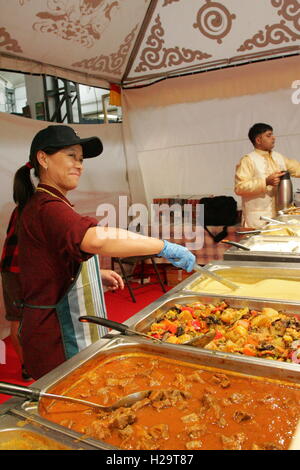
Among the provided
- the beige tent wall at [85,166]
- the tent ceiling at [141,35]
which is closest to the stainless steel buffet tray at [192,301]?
the beige tent wall at [85,166]

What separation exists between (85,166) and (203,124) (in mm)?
1798

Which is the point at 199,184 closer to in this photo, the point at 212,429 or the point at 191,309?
the point at 191,309

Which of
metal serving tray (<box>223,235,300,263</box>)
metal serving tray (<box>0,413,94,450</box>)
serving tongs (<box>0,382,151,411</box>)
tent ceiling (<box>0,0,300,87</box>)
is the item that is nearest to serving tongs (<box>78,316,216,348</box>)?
serving tongs (<box>0,382,151,411</box>)

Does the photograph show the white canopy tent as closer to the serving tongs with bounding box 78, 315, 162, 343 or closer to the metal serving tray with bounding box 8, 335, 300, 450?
the serving tongs with bounding box 78, 315, 162, 343

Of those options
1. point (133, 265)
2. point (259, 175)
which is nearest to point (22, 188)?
point (259, 175)

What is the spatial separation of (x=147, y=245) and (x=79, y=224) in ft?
0.97

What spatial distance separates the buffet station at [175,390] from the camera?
852mm

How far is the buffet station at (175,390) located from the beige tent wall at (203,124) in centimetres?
382

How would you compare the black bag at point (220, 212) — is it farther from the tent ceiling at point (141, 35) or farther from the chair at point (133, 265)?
the tent ceiling at point (141, 35)

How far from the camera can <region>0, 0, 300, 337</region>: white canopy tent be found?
12.4ft

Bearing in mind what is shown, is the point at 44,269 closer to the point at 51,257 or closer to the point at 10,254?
the point at 51,257

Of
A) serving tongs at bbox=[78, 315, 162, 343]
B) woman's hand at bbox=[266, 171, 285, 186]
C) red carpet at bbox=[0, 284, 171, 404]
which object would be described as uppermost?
woman's hand at bbox=[266, 171, 285, 186]

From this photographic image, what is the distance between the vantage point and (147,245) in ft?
4.98

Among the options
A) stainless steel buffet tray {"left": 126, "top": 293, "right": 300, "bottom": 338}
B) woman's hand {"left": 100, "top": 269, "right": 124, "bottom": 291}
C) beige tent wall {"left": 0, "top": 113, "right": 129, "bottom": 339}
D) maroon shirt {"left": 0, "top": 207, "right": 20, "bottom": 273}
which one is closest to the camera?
stainless steel buffet tray {"left": 126, "top": 293, "right": 300, "bottom": 338}
